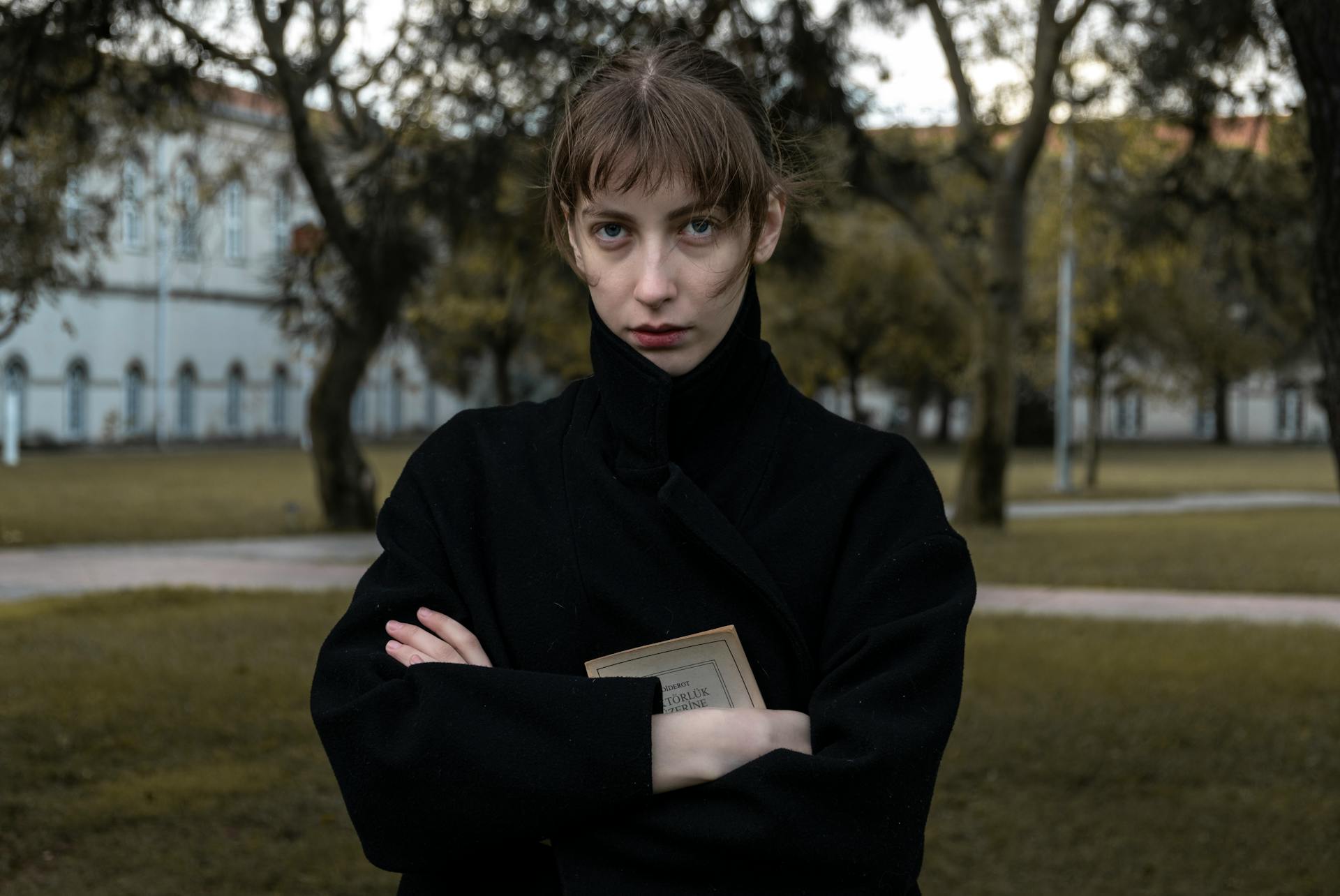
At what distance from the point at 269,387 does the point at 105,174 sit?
133ft

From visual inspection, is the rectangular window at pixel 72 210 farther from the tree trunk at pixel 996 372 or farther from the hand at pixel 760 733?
the hand at pixel 760 733

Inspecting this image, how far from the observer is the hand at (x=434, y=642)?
174 cm

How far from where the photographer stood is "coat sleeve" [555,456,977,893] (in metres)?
1.64

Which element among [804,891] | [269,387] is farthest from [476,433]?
[269,387]

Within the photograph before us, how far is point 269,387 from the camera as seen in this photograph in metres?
55.0

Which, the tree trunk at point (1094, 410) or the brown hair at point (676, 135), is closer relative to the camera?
the brown hair at point (676, 135)

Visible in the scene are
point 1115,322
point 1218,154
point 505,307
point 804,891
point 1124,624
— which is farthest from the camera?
point 505,307

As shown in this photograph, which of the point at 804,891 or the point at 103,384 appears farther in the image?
the point at 103,384

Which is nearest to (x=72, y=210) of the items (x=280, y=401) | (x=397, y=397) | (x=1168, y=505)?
(x=1168, y=505)

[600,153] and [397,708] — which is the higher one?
[600,153]

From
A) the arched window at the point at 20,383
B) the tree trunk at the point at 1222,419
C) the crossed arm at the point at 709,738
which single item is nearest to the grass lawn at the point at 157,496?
the arched window at the point at 20,383

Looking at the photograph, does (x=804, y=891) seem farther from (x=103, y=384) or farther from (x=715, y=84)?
(x=103, y=384)

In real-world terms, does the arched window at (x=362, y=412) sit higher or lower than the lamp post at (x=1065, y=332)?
lower

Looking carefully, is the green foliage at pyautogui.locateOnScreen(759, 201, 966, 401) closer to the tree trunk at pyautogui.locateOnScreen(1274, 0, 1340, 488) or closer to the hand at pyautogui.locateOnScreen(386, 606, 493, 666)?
the tree trunk at pyautogui.locateOnScreen(1274, 0, 1340, 488)
